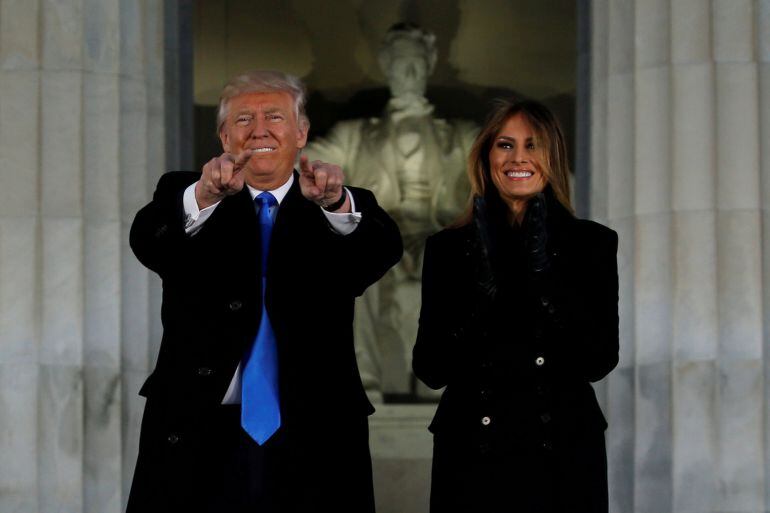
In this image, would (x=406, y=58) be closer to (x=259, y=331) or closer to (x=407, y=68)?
(x=407, y=68)

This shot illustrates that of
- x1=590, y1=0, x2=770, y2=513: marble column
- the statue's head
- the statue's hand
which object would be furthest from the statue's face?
the statue's hand

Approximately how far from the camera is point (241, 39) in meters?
11.5

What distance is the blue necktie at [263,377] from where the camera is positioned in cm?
555

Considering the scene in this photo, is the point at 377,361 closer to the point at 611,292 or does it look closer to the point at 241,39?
the point at 241,39

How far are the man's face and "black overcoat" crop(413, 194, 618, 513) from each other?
0.67 meters

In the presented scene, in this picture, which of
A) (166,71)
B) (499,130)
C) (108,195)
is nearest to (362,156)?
(166,71)

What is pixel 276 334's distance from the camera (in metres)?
5.67

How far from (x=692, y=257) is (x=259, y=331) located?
3255mm

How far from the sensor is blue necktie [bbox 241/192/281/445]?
555 centimetres

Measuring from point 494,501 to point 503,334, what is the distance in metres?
0.54

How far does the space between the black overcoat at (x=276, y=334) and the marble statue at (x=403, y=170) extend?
5.13 m

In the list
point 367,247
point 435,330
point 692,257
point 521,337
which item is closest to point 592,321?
point 521,337

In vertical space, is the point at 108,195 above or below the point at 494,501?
above

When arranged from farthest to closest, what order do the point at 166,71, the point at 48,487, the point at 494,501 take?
the point at 166,71 < the point at 48,487 < the point at 494,501
